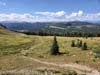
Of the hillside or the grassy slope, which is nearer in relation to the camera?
the hillside

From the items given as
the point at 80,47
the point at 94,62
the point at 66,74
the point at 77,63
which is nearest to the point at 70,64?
the point at 77,63

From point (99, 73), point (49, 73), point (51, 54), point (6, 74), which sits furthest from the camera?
point (51, 54)

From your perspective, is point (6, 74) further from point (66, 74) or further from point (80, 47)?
point (80, 47)

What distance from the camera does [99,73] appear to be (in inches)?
1879

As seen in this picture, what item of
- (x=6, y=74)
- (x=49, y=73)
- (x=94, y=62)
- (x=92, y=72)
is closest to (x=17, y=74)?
(x=6, y=74)

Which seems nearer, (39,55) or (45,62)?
(45,62)

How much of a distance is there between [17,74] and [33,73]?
2960mm

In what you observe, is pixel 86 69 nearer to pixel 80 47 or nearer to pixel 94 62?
pixel 94 62

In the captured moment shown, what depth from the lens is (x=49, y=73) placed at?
146 ft

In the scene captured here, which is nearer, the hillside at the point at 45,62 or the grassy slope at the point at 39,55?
the hillside at the point at 45,62

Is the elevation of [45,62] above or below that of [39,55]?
above

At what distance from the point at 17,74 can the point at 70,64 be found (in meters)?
19.5

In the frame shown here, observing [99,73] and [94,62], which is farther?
[94,62]

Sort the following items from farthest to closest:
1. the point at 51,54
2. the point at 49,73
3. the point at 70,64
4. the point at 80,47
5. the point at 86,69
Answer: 1. the point at 80,47
2. the point at 51,54
3. the point at 70,64
4. the point at 86,69
5. the point at 49,73
